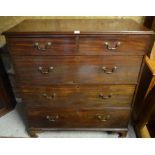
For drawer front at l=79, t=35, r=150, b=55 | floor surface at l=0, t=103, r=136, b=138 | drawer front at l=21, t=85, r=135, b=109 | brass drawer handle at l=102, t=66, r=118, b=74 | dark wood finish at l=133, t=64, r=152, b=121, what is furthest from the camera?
floor surface at l=0, t=103, r=136, b=138

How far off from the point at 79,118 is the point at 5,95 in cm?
85

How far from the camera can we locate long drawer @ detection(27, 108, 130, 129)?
134 cm

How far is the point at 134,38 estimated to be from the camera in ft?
3.16

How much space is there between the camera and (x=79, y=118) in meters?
1.39

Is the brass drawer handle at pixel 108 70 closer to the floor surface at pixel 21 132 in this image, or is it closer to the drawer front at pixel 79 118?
the drawer front at pixel 79 118

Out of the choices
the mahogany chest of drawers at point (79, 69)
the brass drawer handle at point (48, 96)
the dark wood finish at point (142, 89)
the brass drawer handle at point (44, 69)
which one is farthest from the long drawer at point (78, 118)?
the brass drawer handle at point (44, 69)

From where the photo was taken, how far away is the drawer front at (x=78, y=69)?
3.45ft

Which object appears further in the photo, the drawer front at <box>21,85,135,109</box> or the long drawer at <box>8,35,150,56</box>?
the drawer front at <box>21,85,135,109</box>

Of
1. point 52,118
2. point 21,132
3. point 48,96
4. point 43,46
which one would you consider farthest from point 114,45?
point 21,132

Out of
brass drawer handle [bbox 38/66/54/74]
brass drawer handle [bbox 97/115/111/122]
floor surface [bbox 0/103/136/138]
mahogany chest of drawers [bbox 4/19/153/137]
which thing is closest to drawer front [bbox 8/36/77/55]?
mahogany chest of drawers [bbox 4/19/153/137]

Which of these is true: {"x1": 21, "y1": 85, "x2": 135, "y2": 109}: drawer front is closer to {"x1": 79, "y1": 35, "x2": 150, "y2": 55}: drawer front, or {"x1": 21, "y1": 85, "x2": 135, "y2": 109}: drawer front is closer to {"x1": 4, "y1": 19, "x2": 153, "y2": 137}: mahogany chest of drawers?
{"x1": 4, "y1": 19, "x2": 153, "y2": 137}: mahogany chest of drawers
